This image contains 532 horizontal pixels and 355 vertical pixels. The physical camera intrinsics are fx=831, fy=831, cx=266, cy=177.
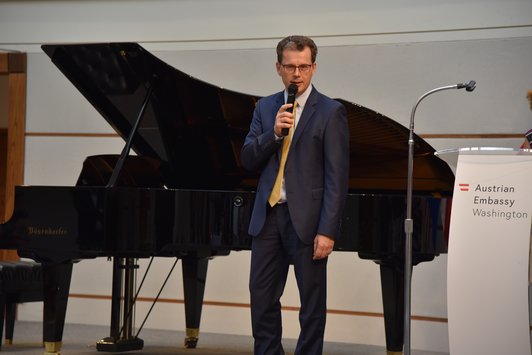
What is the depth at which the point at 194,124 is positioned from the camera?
4020 mm

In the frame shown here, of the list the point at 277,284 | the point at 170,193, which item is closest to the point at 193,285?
the point at 170,193

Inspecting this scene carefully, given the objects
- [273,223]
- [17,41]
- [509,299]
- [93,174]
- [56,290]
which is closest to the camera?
[273,223]

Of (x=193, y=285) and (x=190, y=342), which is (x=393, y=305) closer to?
(x=193, y=285)

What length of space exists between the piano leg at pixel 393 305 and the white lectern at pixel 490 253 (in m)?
0.80

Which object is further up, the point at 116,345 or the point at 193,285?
the point at 193,285

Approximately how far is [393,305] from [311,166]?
140 cm

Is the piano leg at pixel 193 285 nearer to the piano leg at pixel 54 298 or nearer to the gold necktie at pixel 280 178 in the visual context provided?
the piano leg at pixel 54 298

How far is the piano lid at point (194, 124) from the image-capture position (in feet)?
12.4

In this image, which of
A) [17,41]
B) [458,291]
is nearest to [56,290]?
[458,291]

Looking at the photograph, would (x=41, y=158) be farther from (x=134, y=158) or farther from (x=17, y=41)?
(x=134, y=158)

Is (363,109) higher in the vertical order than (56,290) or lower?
higher

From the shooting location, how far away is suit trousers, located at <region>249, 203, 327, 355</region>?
2736 mm

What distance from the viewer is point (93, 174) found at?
4.04 meters

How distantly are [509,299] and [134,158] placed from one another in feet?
6.36
